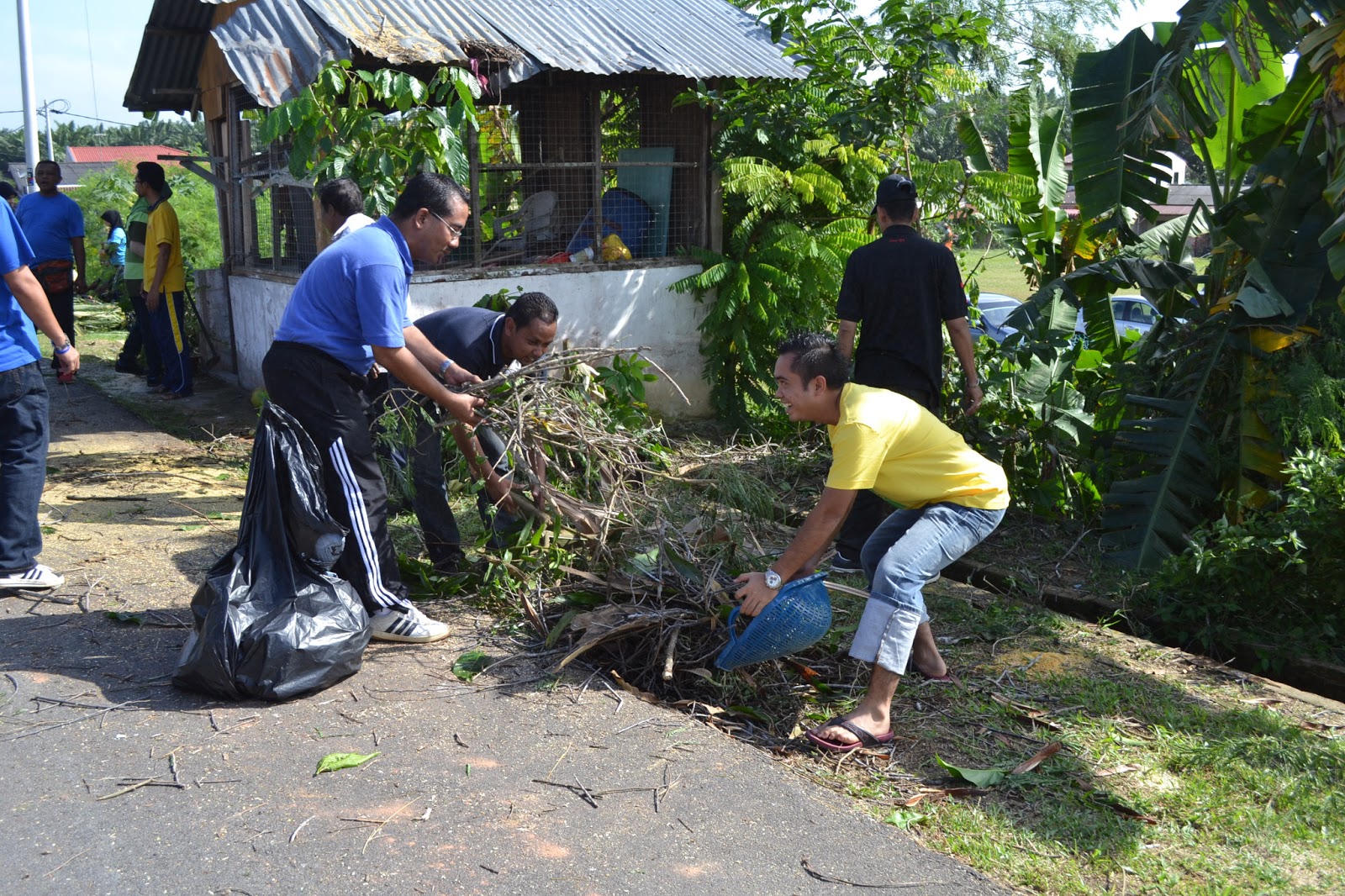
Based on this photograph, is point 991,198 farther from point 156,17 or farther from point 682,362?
point 156,17

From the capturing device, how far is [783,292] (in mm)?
9203

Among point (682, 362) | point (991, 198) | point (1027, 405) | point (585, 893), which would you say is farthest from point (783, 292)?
point (585, 893)

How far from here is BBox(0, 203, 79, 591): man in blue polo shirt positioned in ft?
16.9

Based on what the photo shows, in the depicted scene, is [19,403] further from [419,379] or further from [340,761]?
[340,761]

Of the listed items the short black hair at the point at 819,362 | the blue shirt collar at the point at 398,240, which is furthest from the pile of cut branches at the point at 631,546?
the short black hair at the point at 819,362

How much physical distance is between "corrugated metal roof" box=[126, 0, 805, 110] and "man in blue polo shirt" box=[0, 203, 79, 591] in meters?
3.23

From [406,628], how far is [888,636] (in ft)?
6.86

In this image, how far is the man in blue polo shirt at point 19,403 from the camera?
5.14m

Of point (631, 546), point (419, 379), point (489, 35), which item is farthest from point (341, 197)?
point (631, 546)

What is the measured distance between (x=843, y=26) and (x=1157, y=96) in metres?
3.57

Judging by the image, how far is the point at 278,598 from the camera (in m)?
4.25

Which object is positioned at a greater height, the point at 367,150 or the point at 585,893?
the point at 367,150

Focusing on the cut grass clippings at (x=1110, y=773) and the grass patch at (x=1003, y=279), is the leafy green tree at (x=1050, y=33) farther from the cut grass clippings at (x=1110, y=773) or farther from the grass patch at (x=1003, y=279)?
the cut grass clippings at (x=1110, y=773)

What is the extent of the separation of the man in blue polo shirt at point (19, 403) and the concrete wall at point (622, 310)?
3901 mm
